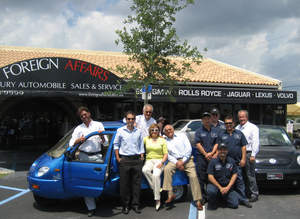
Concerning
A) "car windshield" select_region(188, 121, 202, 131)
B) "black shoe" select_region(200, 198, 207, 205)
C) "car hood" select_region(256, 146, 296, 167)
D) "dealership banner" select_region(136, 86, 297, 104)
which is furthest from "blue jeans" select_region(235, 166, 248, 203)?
"dealership banner" select_region(136, 86, 297, 104)

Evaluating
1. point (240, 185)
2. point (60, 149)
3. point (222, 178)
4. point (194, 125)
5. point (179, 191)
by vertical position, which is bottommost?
point (179, 191)

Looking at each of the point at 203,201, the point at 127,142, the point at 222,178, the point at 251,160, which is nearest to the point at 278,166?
the point at 251,160

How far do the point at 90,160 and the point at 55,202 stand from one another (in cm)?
125

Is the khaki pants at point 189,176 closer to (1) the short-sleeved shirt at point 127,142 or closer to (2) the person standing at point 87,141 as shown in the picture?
(1) the short-sleeved shirt at point 127,142

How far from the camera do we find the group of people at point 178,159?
16.8ft

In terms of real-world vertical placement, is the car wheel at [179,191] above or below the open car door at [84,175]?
below

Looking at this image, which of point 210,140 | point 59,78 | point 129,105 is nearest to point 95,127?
point 210,140

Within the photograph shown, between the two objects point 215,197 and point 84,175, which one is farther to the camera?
point 215,197

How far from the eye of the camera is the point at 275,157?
617cm

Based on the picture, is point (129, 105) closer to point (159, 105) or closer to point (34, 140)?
point (159, 105)

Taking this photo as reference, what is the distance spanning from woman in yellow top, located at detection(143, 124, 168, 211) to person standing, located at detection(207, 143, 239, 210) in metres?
0.89

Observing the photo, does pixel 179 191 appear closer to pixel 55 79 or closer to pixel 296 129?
pixel 55 79

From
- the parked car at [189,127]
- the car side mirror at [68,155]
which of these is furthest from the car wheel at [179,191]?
the parked car at [189,127]

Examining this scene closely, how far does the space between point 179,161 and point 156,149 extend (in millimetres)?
485
